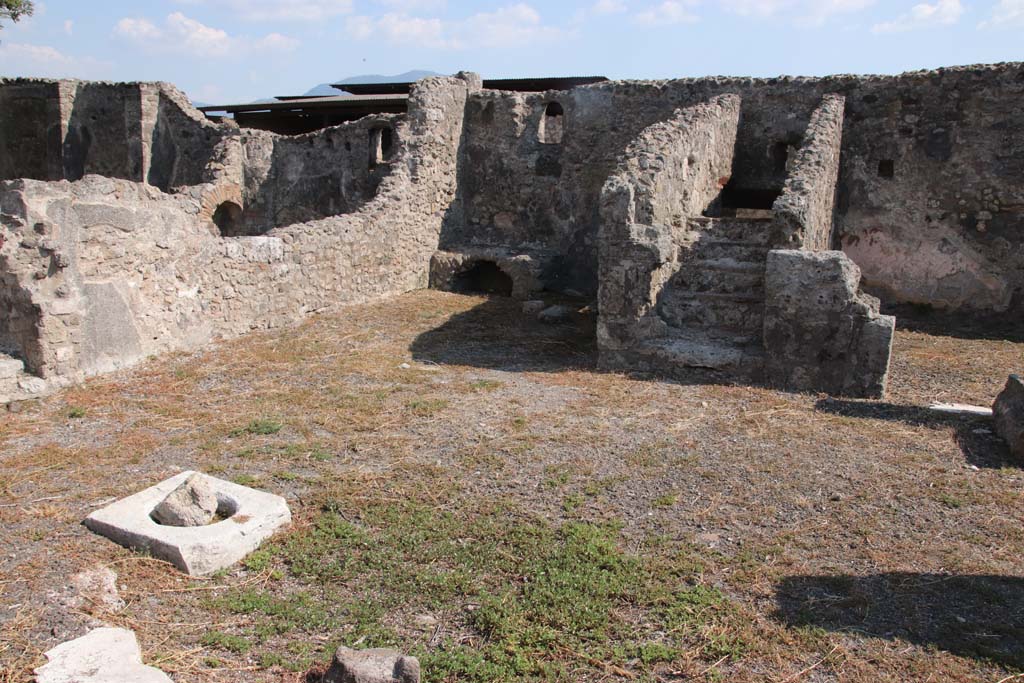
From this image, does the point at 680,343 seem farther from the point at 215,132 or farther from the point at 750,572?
the point at 215,132

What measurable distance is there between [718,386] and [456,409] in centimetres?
264

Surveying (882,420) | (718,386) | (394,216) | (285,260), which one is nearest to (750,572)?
(882,420)

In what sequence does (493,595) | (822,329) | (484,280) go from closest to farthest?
(493,595) → (822,329) → (484,280)

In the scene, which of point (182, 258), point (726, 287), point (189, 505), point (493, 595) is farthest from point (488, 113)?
point (493, 595)

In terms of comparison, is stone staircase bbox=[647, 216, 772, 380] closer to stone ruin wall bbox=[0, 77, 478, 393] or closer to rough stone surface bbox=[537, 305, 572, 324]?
rough stone surface bbox=[537, 305, 572, 324]

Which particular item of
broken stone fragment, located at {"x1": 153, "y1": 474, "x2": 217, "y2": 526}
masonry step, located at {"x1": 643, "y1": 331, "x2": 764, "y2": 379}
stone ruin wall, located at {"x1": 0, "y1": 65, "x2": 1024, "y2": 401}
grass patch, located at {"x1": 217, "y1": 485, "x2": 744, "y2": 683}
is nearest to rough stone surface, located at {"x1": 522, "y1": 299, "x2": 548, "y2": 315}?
stone ruin wall, located at {"x1": 0, "y1": 65, "x2": 1024, "y2": 401}

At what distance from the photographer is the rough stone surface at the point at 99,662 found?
3664 mm

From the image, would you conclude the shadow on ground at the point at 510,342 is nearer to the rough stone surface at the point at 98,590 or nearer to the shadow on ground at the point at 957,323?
the shadow on ground at the point at 957,323

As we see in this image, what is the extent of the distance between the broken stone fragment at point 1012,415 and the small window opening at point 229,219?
1243 cm

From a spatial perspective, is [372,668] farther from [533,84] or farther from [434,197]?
[533,84]

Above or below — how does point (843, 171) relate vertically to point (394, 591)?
above

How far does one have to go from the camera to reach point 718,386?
27.3 feet

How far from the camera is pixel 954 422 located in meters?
7.24

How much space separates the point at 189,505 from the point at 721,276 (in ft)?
20.5
